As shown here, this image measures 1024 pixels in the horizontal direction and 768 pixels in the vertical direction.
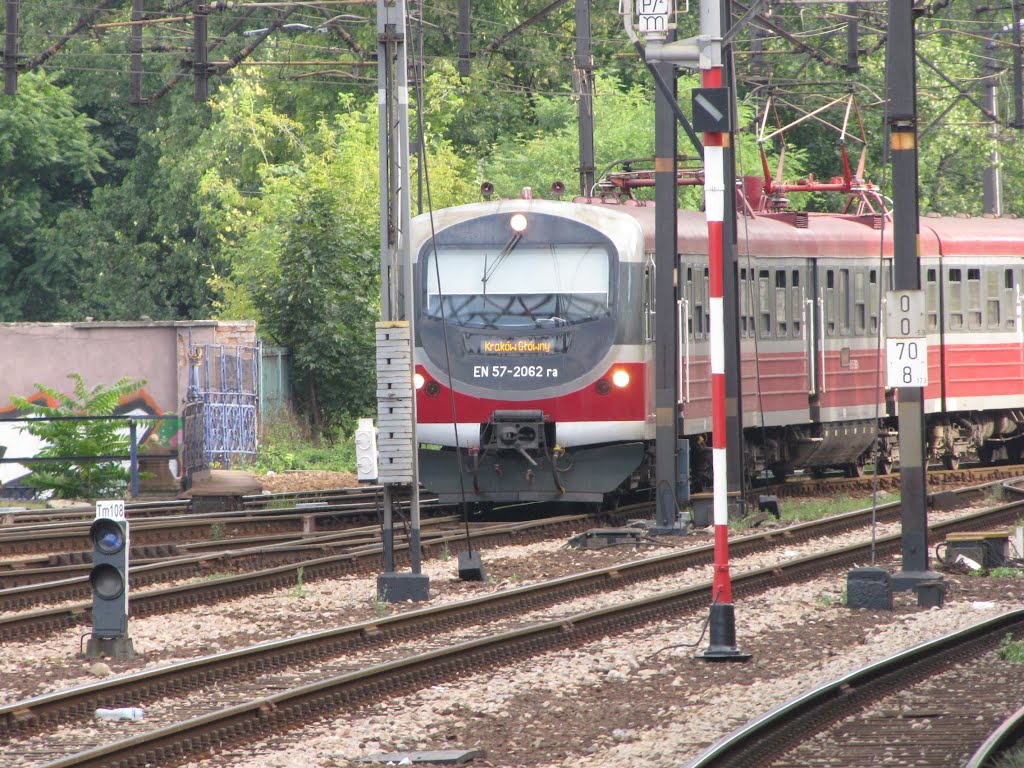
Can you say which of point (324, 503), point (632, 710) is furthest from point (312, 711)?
point (324, 503)

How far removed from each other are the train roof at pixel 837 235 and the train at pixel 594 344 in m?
0.05

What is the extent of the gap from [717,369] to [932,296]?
45.4 feet

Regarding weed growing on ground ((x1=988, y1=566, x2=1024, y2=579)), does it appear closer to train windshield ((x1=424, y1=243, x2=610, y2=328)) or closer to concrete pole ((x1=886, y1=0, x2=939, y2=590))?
concrete pole ((x1=886, y1=0, x2=939, y2=590))

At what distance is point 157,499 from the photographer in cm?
2484

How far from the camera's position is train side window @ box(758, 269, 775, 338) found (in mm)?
22984

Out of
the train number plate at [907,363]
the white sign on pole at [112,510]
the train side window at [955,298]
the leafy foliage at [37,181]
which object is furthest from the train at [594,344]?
the leafy foliage at [37,181]

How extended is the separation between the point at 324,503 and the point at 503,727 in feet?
45.0

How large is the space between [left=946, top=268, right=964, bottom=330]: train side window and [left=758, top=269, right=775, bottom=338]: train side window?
382 centimetres

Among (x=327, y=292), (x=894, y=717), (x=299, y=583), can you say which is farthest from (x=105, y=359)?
(x=894, y=717)

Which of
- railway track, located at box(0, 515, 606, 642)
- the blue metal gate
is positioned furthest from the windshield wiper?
the blue metal gate

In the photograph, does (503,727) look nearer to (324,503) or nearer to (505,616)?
(505,616)

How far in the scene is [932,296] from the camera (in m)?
25.4

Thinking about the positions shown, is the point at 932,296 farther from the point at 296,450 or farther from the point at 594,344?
the point at 296,450

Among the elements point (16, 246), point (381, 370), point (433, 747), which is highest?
point (16, 246)
